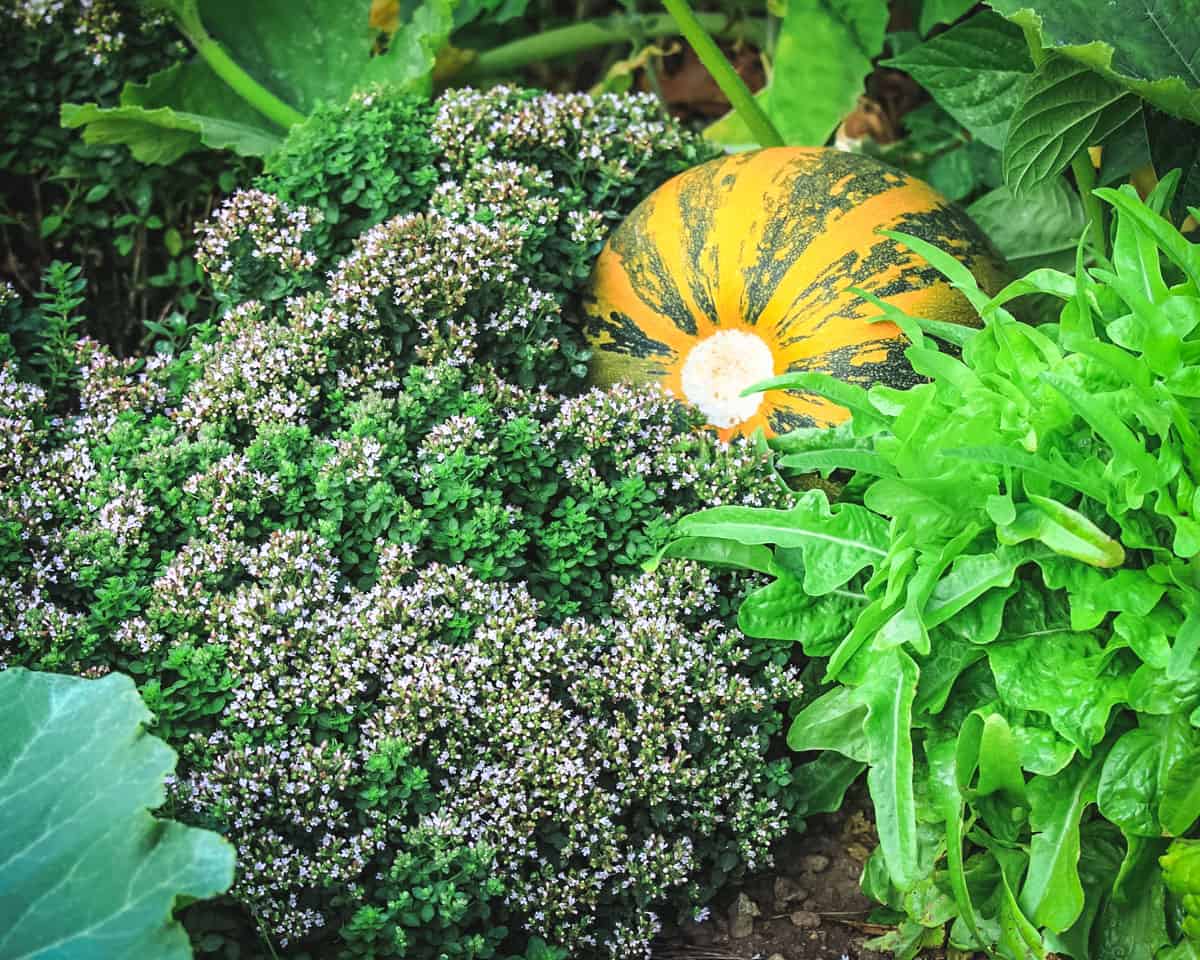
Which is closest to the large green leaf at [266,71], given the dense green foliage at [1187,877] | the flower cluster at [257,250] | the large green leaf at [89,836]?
the flower cluster at [257,250]

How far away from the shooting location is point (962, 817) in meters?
1.81

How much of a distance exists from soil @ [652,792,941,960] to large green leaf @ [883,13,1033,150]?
55.2 inches

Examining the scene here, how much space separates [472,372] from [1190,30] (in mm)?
1398

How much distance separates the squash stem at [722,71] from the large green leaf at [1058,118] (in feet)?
1.81

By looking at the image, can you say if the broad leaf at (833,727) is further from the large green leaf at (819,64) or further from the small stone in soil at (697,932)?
the large green leaf at (819,64)

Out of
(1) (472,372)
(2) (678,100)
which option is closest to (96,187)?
(1) (472,372)

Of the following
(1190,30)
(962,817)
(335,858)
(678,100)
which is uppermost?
(678,100)

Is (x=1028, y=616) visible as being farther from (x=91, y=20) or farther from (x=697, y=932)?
(x=91, y=20)

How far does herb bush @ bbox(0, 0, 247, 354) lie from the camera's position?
9.09ft

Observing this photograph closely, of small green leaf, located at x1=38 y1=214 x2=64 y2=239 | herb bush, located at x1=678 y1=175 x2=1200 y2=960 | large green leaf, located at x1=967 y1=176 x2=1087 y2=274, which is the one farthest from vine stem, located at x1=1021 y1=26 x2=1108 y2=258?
small green leaf, located at x1=38 y1=214 x2=64 y2=239

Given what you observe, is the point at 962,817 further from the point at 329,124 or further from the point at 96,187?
the point at 96,187

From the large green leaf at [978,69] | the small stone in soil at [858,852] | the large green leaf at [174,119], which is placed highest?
the large green leaf at [174,119]

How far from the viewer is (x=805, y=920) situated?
201cm

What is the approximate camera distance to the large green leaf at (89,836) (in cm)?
131
